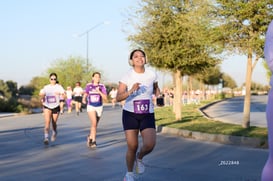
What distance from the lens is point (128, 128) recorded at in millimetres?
6273

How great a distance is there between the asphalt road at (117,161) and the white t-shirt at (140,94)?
1.10 meters

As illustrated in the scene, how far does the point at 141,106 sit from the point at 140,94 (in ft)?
0.56

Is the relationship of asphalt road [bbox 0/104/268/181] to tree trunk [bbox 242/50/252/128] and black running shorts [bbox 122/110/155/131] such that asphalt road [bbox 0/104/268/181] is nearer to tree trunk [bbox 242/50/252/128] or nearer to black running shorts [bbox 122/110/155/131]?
black running shorts [bbox 122/110/155/131]

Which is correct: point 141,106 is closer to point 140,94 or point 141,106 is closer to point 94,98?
point 140,94

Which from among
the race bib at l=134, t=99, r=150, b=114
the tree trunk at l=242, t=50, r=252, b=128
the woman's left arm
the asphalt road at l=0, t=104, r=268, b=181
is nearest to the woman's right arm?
the race bib at l=134, t=99, r=150, b=114

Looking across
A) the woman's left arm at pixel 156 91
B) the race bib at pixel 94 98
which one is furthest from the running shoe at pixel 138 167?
the race bib at pixel 94 98

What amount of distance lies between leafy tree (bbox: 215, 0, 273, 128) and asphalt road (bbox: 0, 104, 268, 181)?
2.79 metres

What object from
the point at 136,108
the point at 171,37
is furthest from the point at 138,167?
the point at 171,37

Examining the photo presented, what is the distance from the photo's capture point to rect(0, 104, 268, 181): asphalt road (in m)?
7.14

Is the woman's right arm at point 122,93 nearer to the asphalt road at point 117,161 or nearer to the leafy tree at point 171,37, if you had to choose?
the asphalt road at point 117,161

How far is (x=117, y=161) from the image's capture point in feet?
28.4

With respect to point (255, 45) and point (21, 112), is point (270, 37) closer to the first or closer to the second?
point (255, 45)

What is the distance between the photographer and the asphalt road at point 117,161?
Answer: 714 centimetres

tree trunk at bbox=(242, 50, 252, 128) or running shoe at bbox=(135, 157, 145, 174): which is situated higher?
tree trunk at bbox=(242, 50, 252, 128)
